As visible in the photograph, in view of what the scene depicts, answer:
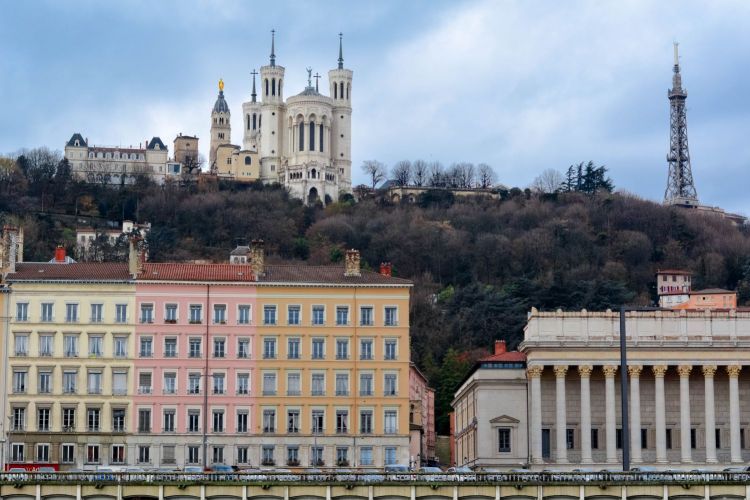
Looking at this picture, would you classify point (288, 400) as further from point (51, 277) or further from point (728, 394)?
point (728, 394)

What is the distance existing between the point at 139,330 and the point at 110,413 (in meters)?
5.23

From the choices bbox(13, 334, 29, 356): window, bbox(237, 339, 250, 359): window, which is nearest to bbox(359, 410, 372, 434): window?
bbox(237, 339, 250, 359): window

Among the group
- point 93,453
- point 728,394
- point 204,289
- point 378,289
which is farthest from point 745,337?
point 93,453

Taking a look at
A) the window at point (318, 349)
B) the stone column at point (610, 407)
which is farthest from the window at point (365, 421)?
the stone column at point (610, 407)

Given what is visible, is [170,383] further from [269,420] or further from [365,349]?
[365,349]

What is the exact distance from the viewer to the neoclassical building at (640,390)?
106 meters

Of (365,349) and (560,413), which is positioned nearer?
(365,349)

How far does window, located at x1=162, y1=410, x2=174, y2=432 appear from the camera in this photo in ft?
335

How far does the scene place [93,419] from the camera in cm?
10188

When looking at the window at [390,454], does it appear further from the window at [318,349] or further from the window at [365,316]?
the window at [365,316]

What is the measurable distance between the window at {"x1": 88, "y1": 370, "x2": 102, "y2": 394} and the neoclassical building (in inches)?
945

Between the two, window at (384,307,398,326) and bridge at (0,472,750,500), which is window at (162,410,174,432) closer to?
window at (384,307,398,326)

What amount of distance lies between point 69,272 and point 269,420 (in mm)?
15145

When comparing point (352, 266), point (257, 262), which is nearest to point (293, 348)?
point (257, 262)
